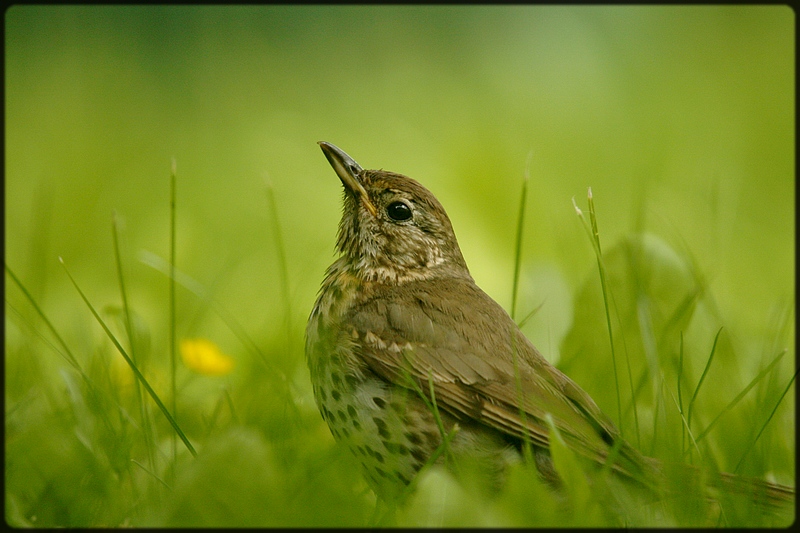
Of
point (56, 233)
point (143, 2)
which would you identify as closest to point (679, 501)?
point (56, 233)

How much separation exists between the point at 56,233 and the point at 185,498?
3986 millimetres

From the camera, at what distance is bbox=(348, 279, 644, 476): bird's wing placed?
2.59m

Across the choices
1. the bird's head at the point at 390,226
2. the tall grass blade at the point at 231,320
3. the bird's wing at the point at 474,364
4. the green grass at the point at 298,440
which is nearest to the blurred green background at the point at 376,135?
the tall grass blade at the point at 231,320

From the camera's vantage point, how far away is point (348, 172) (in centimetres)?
324

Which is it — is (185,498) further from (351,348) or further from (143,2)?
(143,2)

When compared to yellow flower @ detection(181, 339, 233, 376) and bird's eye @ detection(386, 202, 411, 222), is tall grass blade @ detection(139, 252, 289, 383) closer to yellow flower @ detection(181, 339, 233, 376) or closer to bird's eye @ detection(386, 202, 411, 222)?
yellow flower @ detection(181, 339, 233, 376)

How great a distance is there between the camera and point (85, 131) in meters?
6.96

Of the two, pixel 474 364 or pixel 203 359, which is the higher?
pixel 474 364

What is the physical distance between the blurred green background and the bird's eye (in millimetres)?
1128

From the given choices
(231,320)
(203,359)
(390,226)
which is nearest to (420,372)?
(390,226)

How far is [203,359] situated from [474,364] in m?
1.13

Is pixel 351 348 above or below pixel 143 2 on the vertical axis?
below

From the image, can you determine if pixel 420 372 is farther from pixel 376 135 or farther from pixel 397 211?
pixel 376 135

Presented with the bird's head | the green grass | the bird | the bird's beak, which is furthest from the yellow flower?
the bird's beak
